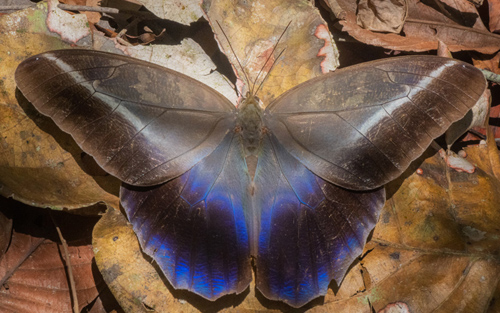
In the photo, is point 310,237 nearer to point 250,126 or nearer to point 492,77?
point 250,126

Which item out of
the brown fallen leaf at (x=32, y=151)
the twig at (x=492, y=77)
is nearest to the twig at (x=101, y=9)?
the brown fallen leaf at (x=32, y=151)

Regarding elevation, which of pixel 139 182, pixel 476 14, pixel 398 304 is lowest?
pixel 398 304

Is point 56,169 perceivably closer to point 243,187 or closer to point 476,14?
point 243,187

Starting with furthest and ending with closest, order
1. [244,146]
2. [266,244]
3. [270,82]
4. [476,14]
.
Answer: [476,14] < [270,82] < [244,146] < [266,244]

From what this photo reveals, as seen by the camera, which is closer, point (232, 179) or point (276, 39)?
point (232, 179)

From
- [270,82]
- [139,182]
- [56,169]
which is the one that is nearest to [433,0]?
[270,82]

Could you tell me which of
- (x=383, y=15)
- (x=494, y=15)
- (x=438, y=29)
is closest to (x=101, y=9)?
(x=383, y=15)
